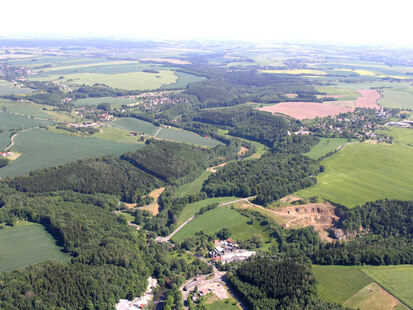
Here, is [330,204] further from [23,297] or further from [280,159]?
[23,297]

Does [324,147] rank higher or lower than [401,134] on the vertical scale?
lower

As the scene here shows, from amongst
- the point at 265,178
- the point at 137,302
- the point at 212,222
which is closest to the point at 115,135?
the point at 265,178

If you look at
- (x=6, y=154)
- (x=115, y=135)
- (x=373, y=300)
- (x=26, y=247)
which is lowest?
(x=373, y=300)

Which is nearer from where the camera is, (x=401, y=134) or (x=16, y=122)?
(x=401, y=134)

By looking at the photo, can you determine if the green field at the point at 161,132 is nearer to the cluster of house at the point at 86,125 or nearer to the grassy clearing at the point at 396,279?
the cluster of house at the point at 86,125

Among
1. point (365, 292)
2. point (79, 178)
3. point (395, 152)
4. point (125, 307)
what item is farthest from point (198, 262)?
point (395, 152)

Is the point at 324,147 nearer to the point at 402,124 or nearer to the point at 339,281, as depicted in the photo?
the point at 402,124

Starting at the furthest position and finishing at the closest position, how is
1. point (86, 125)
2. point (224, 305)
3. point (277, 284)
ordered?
point (86, 125), point (277, 284), point (224, 305)
